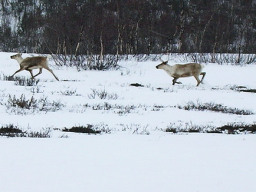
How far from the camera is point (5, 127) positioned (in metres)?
5.55

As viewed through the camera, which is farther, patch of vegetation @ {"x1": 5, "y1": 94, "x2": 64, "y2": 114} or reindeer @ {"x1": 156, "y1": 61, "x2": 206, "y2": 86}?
reindeer @ {"x1": 156, "y1": 61, "x2": 206, "y2": 86}

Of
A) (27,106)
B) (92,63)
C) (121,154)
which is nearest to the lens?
(121,154)

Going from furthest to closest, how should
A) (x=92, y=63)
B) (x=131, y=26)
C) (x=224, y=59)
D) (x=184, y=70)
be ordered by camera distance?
(x=131, y=26)
(x=224, y=59)
(x=92, y=63)
(x=184, y=70)

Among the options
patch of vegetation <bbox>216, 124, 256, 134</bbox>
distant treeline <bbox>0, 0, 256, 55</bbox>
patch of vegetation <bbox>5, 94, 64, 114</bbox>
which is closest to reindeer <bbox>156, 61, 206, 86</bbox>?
distant treeline <bbox>0, 0, 256, 55</bbox>

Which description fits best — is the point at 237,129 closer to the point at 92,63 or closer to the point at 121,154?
the point at 121,154

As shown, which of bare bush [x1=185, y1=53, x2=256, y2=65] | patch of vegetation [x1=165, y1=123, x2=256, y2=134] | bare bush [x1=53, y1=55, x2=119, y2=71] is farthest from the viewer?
bare bush [x1=185, y1=53, x2=256, y2=65]

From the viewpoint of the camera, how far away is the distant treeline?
26453 mm

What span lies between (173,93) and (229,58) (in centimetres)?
1450

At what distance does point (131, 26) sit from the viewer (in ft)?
105

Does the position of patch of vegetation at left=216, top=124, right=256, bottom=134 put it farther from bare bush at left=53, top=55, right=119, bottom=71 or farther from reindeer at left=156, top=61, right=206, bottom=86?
bare bush at left=53, top=55, right=119, bottom=71

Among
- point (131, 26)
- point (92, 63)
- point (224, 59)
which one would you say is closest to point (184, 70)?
point (92, 63)

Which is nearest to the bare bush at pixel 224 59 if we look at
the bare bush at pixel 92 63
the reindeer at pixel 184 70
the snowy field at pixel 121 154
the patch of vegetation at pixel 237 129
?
the bare bush at pixel 92 63

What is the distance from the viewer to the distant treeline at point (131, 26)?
86.8ft

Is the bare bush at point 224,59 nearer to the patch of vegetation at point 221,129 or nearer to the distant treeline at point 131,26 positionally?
the distant treeline at point 131,26
